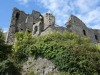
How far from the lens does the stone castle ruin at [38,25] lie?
116ft

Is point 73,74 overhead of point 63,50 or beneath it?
beneath

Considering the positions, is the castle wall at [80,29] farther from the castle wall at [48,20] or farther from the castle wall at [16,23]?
the castle wall at [16,23]

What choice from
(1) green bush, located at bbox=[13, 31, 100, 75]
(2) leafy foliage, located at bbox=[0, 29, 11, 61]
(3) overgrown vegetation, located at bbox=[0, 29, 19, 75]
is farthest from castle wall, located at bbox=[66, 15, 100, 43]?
(3) overgrown vegetation, located at bbox=[0, 29, 19, 75]

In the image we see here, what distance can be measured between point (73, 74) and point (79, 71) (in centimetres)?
51

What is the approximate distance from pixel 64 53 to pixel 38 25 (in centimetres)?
1566

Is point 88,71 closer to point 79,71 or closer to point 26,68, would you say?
point 79,71

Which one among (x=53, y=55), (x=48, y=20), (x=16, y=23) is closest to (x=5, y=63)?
(x=53, y=55)

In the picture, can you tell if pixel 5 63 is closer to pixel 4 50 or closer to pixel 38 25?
pixel 4 50

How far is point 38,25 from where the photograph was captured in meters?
35.3

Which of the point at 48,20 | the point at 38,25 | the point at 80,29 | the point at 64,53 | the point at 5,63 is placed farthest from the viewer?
the point at 48,20

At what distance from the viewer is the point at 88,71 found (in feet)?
61.2

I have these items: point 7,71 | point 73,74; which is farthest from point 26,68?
point 73,74

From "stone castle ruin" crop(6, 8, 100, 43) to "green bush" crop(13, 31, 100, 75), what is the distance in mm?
10291

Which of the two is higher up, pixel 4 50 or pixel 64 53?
pixel 4 50
